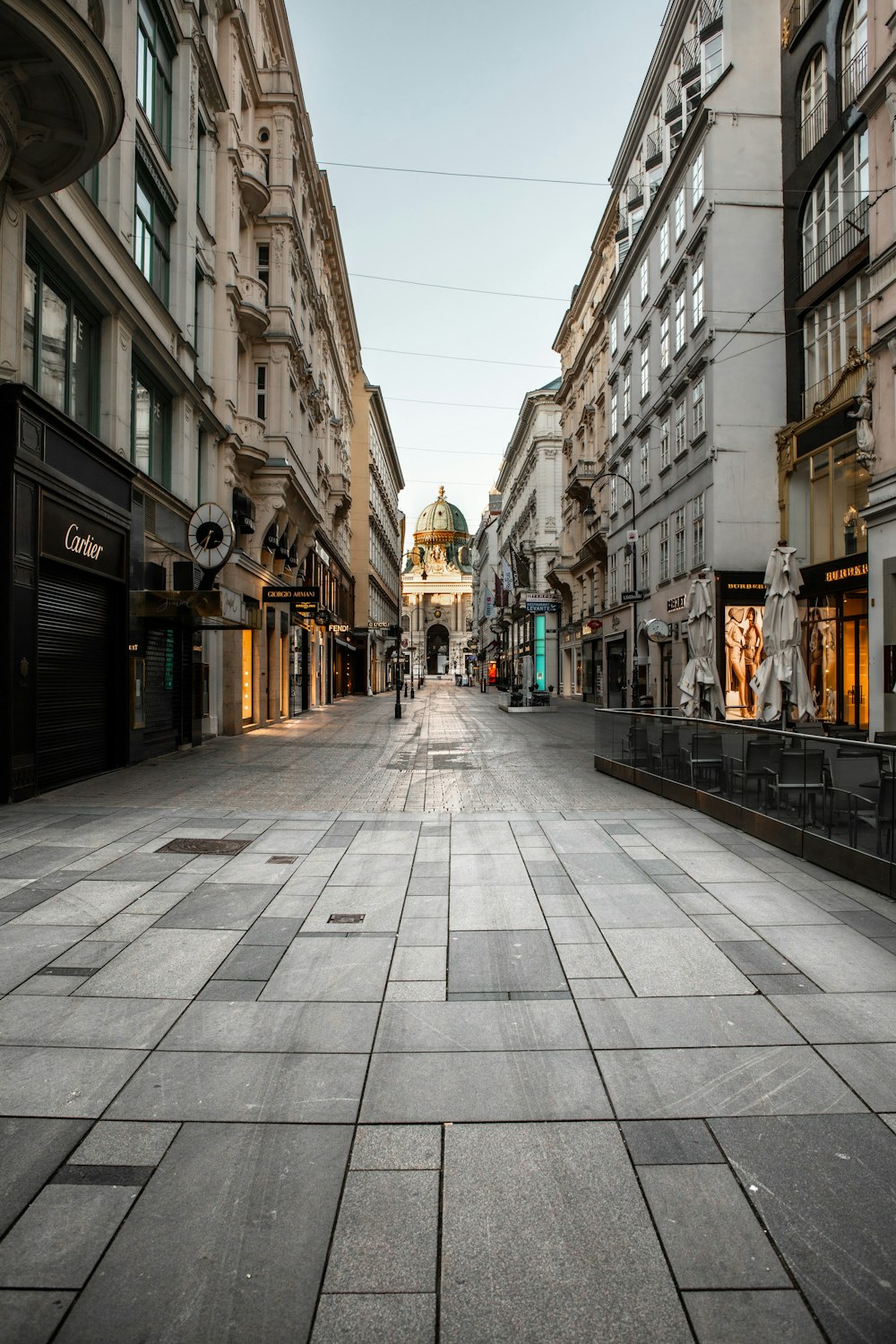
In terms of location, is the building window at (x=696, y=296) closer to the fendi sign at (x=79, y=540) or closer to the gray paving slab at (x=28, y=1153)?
the fendi sign at (x=79, y=540)

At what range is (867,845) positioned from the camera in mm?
6629

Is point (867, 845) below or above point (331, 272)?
below

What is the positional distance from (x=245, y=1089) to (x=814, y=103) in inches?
1111

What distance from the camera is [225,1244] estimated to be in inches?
97.5

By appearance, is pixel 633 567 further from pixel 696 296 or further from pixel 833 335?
pixel 833 335

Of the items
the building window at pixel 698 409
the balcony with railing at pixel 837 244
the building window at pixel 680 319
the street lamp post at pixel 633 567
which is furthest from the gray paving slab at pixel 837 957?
the building window at pixel 680 319

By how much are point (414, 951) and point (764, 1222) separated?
2780 mm

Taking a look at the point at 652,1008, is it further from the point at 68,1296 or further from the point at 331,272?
the point at 331,272

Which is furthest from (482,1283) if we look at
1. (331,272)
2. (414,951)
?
(331,272)

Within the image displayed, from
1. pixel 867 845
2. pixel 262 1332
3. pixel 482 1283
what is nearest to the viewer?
pixel 262 1332

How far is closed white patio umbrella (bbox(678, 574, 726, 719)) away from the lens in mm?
16125

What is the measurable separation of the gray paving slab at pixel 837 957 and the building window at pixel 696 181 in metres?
27.1

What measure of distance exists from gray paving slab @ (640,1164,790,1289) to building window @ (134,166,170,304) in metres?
16.4

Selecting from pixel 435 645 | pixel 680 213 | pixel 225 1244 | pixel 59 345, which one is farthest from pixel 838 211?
pixel 435 645
